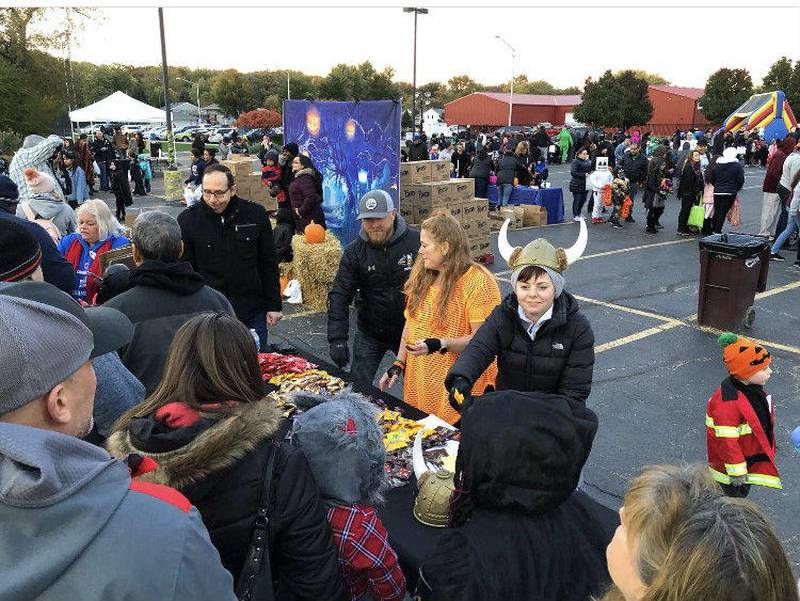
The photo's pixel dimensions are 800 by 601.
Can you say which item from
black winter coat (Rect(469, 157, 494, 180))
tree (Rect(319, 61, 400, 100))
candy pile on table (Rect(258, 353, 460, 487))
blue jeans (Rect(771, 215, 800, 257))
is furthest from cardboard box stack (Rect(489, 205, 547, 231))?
tree (Rect(319, 61, 400, 100))

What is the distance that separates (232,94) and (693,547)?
83836 mm

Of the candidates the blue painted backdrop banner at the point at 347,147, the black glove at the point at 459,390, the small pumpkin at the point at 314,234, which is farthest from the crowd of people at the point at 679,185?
the black glove at the point at 459,390

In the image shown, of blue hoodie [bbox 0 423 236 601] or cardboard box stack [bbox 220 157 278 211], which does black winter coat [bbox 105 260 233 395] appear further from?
cardboard box stack [bbox 220 157 278 211]

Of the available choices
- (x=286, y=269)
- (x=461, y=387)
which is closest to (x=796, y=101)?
(x=286, y=269)

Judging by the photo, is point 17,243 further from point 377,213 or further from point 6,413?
point 377,213

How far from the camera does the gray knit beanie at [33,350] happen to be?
1.23 metres

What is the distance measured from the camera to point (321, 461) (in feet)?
Result: 7.00

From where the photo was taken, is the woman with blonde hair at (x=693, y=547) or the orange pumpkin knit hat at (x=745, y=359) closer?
the woman with blonde hair at (x=693, y=547)

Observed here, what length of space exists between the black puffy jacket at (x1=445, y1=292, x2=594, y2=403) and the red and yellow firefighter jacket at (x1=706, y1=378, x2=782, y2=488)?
2.92 feet

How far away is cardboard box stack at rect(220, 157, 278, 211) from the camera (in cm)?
1455

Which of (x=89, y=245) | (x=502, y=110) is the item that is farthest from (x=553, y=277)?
(x=502, y=110)

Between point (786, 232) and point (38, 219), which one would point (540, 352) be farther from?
point (786, 232)

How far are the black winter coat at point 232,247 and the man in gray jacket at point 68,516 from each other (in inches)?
135

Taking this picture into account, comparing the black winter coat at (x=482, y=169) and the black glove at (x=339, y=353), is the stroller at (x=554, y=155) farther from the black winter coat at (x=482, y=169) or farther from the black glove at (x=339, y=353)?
the black glove at (x=339, y=353)
